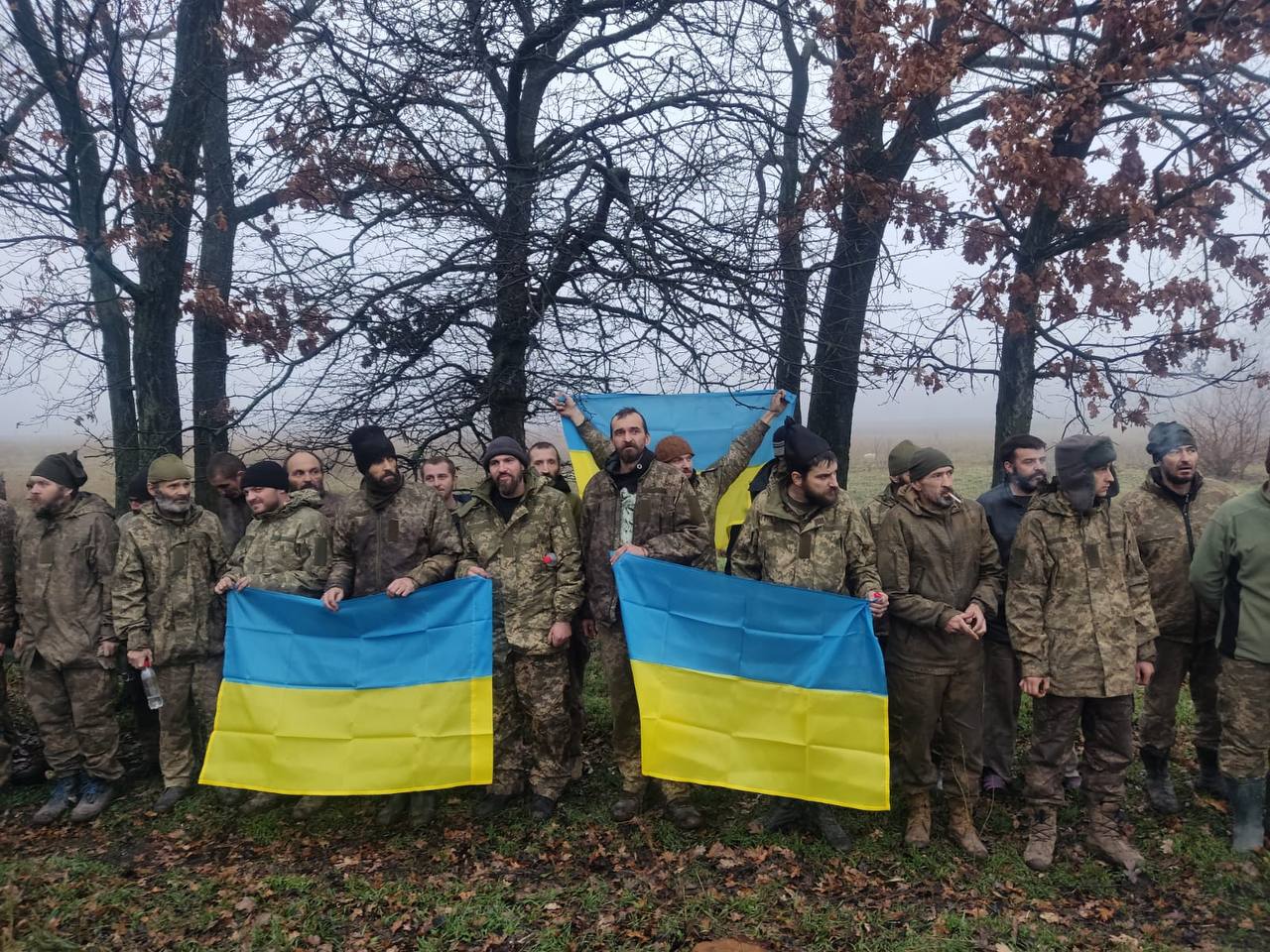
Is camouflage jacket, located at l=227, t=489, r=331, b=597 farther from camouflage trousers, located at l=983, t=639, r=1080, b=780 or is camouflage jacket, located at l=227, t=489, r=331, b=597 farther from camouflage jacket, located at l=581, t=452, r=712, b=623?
camouflage trousers, located at l=983, t=639, r=1080, b=780

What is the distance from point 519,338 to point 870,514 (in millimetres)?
3585

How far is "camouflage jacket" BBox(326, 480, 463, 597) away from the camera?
533cm

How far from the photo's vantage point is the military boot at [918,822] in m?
4.80

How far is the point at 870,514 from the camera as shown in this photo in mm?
5250

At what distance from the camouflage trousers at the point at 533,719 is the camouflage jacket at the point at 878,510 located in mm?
2291

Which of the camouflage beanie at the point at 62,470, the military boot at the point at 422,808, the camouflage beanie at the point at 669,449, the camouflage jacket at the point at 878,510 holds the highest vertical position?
the camouflage beanie at the point at 669,449

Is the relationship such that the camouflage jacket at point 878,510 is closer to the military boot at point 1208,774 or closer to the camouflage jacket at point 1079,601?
the camouflage jacket at point 1079,601

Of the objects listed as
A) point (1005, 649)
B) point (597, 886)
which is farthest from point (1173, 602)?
point (597, 886)

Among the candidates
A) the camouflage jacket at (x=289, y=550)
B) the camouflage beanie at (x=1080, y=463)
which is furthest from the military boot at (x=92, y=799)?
the camouflage beanie at (x=1080, y=463)

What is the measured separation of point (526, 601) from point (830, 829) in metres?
2.47

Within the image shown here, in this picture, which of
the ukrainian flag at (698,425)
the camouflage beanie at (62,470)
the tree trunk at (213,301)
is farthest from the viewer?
the tree trunk at (213,301)

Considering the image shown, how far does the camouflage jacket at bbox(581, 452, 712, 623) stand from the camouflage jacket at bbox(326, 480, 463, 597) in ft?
3.25

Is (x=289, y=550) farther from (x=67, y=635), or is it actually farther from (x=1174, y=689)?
(x=1174, y=689)

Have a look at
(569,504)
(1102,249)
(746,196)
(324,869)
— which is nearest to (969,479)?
(1102,249)
